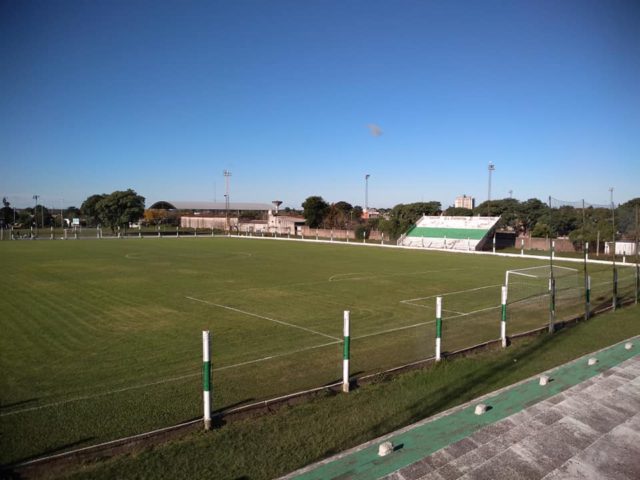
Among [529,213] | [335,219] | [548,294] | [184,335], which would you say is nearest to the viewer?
[184,335]

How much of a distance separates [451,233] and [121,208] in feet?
149

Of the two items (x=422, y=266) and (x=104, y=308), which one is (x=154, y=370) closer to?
(x=104, y=308)

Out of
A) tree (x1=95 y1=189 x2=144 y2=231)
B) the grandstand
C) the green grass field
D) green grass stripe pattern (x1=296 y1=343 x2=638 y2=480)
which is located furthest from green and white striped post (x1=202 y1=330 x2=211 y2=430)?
tree (x1=95 y1=189 x2=144 y2=231)

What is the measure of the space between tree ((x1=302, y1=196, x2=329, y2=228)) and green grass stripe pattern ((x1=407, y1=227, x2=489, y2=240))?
25.1 metres

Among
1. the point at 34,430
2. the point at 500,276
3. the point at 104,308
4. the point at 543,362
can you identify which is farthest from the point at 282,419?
the point at 500,276

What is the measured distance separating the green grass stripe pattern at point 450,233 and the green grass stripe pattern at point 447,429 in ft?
119

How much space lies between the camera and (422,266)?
86.8ft

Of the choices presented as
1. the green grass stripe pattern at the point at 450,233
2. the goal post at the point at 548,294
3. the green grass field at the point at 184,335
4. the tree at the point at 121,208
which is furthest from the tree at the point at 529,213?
the goal post at the point at 548,294

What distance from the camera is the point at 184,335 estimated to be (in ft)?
34.4

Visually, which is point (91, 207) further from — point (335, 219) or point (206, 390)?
point (206, 390)

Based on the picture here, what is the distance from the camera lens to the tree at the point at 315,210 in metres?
72.1

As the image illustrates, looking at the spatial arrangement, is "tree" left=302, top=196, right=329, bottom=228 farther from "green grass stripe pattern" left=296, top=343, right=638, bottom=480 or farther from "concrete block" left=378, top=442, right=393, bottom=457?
"concrete block" left=378, top=442, right=393, bottom=457

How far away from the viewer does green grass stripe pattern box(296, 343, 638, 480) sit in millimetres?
4438

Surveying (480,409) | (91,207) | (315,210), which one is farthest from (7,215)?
(480,409)
